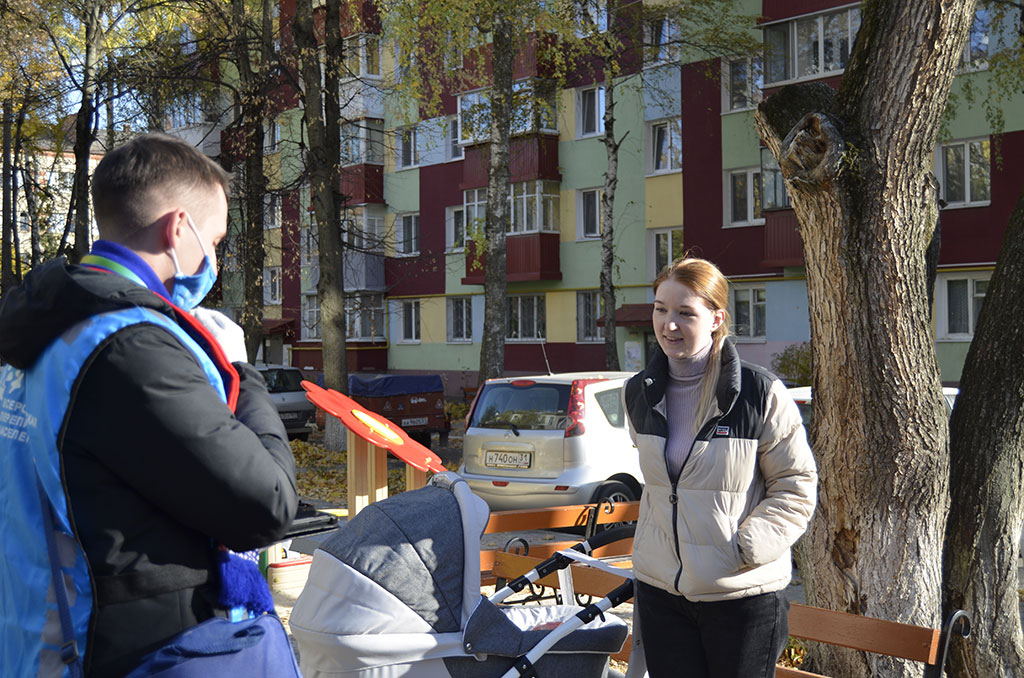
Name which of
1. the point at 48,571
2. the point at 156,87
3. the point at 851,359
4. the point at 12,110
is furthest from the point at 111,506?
the point at 12,110

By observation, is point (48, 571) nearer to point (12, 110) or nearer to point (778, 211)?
point (12, 110)

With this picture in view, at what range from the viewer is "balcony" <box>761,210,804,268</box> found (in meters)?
27.5

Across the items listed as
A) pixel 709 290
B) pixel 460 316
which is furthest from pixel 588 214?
pixel 709 290

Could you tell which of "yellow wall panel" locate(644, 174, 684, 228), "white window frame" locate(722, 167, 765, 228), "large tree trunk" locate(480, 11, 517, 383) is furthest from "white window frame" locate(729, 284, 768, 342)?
"large tree trunk" locate(480, 11, 517, 383)

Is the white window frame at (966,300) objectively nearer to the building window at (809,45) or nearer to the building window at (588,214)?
the building window at (809,45)

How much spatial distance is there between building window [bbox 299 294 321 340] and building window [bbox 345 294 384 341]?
9.65 ft

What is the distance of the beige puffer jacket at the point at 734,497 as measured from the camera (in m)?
3.44

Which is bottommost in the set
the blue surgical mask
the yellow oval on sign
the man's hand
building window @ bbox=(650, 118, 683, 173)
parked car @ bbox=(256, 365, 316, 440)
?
parked car @ bbox=(256, 365, 316, 440)

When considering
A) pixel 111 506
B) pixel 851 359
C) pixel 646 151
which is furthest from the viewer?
pixel 646 151

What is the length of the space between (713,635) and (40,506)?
90.7 inches

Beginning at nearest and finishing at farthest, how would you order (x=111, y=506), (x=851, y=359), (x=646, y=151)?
(x=111, y=506), (x=851, y=359), (x=646, y=151)

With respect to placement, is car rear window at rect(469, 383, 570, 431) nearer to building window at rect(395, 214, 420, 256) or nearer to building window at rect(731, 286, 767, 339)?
building window at rect(731, 286, 767, 339)

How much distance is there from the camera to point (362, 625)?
10.4 ft

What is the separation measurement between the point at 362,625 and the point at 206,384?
1.42m
